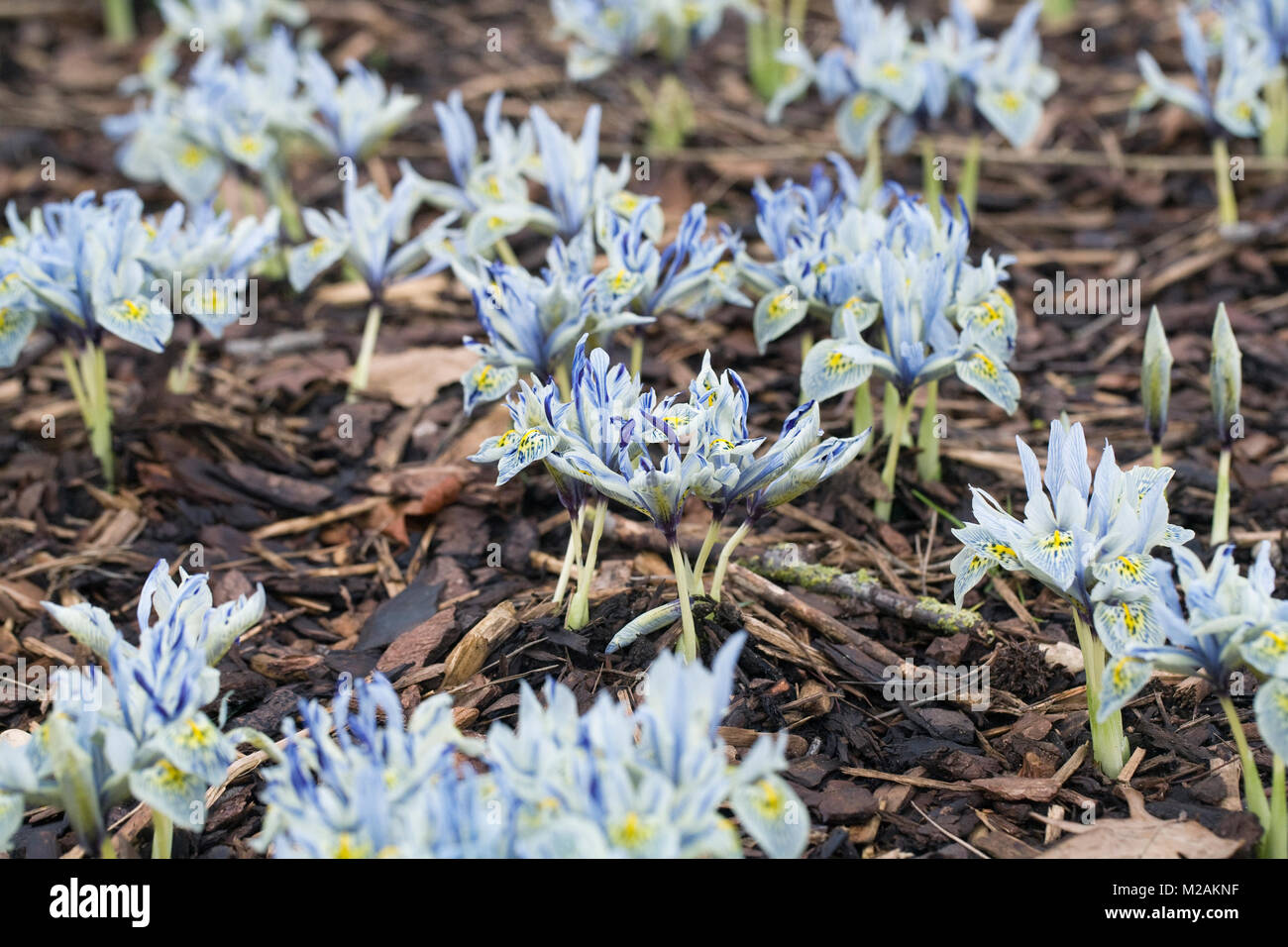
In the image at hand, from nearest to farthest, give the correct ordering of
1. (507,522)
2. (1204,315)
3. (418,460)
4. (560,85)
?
(507,522), (418,460), (1204,315), (560,85)

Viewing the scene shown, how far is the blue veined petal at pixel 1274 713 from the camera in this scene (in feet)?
8.79

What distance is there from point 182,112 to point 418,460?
2037 mm

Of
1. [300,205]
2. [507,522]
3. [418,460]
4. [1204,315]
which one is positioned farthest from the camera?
[300,205]

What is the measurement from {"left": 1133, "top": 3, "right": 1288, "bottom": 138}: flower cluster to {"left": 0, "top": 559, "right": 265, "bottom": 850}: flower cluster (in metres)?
4.56

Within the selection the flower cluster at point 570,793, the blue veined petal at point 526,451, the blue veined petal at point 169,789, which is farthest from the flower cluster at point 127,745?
the blue veined petal at point 526,451

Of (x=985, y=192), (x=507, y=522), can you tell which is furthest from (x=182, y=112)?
(x=985, y=192)

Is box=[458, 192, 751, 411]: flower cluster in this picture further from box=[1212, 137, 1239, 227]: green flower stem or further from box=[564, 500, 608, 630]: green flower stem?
box=[1212, 137, 1239, 227]: green flower stem

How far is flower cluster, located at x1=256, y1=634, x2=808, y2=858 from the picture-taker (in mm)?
2441

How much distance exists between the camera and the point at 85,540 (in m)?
4.38

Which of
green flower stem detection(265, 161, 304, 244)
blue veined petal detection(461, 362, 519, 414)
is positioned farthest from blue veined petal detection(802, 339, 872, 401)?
green flower stem detection(265, 161, 304, 244)

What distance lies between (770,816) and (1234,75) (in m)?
4.35

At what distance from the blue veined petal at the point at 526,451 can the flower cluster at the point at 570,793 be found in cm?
78

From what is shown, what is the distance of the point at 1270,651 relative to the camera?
2.71 meters
